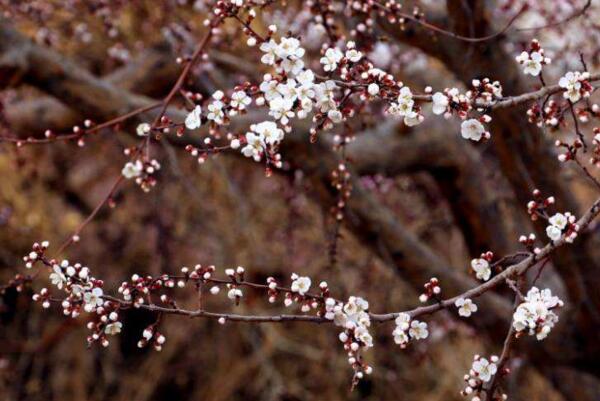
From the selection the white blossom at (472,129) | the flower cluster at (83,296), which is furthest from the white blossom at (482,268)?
the flower cluster at (83,296)

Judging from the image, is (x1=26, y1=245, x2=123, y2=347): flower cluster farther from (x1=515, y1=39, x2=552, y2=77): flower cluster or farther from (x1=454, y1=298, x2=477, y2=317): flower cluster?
(x1=515, y1=39, x2=552, y2=77): flower cluster

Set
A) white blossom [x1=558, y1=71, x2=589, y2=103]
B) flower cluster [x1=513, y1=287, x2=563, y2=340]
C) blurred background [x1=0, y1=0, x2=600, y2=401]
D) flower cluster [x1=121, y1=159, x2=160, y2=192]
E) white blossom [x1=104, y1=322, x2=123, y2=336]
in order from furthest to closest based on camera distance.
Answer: blurred background [x1=0, y1=0, x2=600, y2=401], flower cluster [x1=121, y1=159, x2=160, y2=192], white blossom [x1=104, y1=322, x2=123, y2=336], white blossom [x1=558, y1=71, x2=589, y2=103], flower cluster [x1=513, y1=287, x2=563, y2=340]

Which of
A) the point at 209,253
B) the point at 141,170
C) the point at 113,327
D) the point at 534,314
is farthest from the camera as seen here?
the point at 209,253

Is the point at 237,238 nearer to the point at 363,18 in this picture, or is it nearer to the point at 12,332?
the point at 12,332

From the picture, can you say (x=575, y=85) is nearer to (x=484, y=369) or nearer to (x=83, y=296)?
(x=484, y=369)

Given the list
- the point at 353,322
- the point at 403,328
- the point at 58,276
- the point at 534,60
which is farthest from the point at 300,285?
the point at 534,60

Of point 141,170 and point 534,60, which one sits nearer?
point 534,60

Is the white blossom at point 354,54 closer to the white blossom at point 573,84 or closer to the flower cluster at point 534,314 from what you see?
the white blossom at point 573,84

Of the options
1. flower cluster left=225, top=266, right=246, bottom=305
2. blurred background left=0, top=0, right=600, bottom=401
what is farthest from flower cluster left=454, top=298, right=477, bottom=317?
blurred background left=0, top=0, right=600, bottom=401
